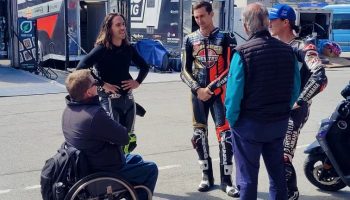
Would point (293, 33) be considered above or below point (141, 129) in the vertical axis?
above

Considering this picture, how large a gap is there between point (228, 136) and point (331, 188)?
46.0 inches

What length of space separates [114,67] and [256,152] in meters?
1.77

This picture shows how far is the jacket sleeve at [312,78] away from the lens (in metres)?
4.21

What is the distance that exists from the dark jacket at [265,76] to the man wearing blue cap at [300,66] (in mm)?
480

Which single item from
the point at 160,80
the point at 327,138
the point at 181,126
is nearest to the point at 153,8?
the point at 160,80

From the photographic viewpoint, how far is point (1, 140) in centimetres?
730

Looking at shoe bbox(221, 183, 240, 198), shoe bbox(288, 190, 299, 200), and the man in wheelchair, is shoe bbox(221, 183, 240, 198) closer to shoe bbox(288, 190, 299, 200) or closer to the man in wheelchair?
shoe bbox(288, 190, 299, 200)

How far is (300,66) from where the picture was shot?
14.4 ft

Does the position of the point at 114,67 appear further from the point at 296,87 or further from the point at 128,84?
the point at 296,87

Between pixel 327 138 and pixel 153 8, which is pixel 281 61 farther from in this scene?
pixel 153 8

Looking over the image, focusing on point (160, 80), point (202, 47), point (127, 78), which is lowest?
point (160, 80)

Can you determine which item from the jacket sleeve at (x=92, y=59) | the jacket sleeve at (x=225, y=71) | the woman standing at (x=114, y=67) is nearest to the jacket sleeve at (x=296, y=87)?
the jacket sleeve at (x=225, y=71)

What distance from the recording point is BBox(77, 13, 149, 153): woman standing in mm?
4898

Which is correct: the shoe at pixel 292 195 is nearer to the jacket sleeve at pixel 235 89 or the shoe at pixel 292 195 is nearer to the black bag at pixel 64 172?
the jacket sleeve at pixel 235 89
